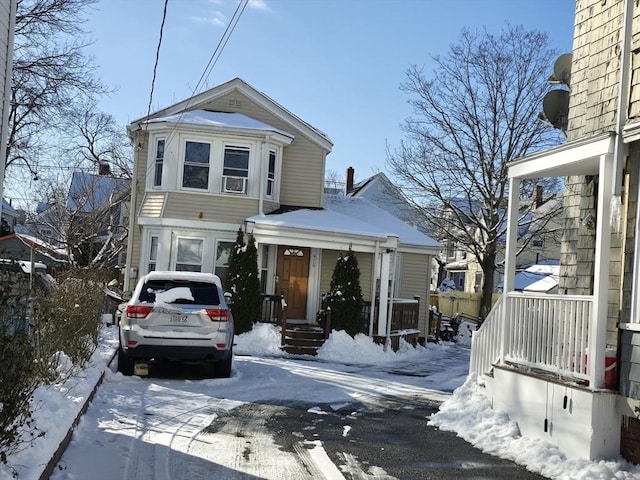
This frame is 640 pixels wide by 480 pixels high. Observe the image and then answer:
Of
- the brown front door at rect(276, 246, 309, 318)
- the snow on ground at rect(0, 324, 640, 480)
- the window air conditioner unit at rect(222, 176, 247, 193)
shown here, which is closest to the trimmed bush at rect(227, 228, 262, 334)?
the snow on ground at rect(0, 324, 640, 480)

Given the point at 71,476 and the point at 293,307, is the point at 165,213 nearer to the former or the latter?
the point at 293,307

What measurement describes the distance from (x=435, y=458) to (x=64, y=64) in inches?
751

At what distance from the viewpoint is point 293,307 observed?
2266 centimetres

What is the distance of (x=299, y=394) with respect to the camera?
37.7 feet

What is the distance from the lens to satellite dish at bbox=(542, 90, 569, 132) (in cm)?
1126

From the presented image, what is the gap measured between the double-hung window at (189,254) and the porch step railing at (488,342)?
1208 centimetres

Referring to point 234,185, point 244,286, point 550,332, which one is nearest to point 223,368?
point 550,332

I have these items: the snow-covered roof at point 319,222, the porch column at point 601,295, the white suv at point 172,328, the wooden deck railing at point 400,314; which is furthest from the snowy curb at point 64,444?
the wooden deck railing at point 400,314

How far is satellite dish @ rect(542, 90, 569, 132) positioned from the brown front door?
12.2 metres

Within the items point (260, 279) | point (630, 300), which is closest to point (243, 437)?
point (630, 300)

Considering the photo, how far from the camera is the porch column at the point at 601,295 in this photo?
24.2ft

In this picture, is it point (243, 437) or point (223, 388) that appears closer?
point (243, 437)

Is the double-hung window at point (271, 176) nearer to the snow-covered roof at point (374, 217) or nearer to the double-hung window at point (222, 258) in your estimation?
the double-hung window at point (222, 258)

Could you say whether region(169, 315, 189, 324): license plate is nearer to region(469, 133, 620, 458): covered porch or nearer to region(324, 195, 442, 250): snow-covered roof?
region(469, 133, 620, 458): covered porch
